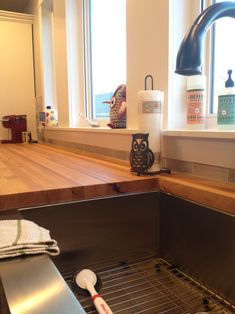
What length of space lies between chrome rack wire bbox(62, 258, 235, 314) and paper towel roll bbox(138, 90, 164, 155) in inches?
14.1

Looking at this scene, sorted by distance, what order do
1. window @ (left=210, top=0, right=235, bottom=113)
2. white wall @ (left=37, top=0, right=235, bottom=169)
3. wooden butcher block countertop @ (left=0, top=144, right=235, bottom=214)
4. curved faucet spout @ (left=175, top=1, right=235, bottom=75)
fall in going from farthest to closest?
window @ (left=210, top=0, right=235, bottom=113)
white wall @ (left=37, top=0, right=235, bottom=169)
wooden butcher block countertop @ (left=0, top=144, right=235, bottom=214)
curved faucet spout @ (left=175, top=1, right=235, bottom=75)

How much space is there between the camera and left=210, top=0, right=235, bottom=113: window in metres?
1.01

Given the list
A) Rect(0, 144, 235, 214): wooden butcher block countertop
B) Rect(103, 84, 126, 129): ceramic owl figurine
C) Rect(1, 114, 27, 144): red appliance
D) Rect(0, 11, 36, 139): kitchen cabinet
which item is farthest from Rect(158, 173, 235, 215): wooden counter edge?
Rect(0, 11, 36, 139): kitchen cabinet

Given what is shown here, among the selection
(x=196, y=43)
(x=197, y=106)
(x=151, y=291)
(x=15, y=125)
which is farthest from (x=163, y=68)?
(x=15, y=125)

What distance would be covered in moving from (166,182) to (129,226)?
0.17 metres

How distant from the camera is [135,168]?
0.96 meters

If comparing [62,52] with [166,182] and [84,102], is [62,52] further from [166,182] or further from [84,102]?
[166,182]

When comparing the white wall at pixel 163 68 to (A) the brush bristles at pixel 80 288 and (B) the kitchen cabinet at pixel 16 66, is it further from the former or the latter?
(B) the kitchen cabinet at pixel 16 66

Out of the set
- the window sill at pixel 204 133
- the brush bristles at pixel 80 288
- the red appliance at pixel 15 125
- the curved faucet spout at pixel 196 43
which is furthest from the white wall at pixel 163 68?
the red appliance at pixel 15 125

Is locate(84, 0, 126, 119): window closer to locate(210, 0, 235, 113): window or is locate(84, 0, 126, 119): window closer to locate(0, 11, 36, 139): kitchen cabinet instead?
locate(210, 0, 235, 113): window

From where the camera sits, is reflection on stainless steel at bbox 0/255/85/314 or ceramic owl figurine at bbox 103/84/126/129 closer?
reflection on stainless steel at bbox 0/255/85/314

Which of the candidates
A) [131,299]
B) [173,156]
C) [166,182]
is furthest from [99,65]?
[131,299]

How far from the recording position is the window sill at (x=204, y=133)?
0.75 meters

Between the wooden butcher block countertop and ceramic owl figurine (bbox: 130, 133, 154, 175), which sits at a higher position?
ceramic owl figurine (bbox: 130, 133, 154, 175)
